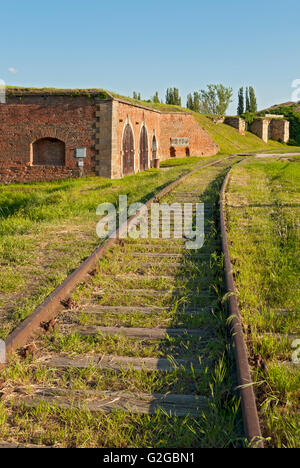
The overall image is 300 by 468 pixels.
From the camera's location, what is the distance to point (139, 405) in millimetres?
2662

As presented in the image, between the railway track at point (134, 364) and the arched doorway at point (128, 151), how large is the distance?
56.9 feet

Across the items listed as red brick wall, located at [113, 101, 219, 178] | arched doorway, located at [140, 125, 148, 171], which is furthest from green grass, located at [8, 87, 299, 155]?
arched doorway, located at [140, 125, 148, 171]

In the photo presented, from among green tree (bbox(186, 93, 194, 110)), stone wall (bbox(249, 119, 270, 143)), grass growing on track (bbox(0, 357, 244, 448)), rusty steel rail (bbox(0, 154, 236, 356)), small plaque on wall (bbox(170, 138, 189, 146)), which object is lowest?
grass growing on track (bbox(0, 357, 244, 448))

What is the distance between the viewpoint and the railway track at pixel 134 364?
245 cm

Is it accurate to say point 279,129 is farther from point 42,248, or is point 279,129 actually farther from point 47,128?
point 42,248

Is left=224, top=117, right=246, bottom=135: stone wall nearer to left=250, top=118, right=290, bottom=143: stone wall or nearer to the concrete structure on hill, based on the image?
the concrete structure on hill

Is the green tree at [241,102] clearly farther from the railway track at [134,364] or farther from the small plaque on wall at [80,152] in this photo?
the railway track at [134,364]

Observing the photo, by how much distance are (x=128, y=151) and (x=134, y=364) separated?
66.1 feet

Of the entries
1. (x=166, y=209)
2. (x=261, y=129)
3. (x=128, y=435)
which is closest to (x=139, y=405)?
(x=128, y=435)

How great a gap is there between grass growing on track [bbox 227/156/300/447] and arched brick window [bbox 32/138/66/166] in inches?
496

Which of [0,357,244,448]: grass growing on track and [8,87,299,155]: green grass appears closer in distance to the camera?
[0,357,244,448]: grass growing on track

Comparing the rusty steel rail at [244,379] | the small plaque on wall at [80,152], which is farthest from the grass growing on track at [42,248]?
the small plaque on wall at [80,152]

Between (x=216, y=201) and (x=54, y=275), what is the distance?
568cm

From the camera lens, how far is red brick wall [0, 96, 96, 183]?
19578 mm
